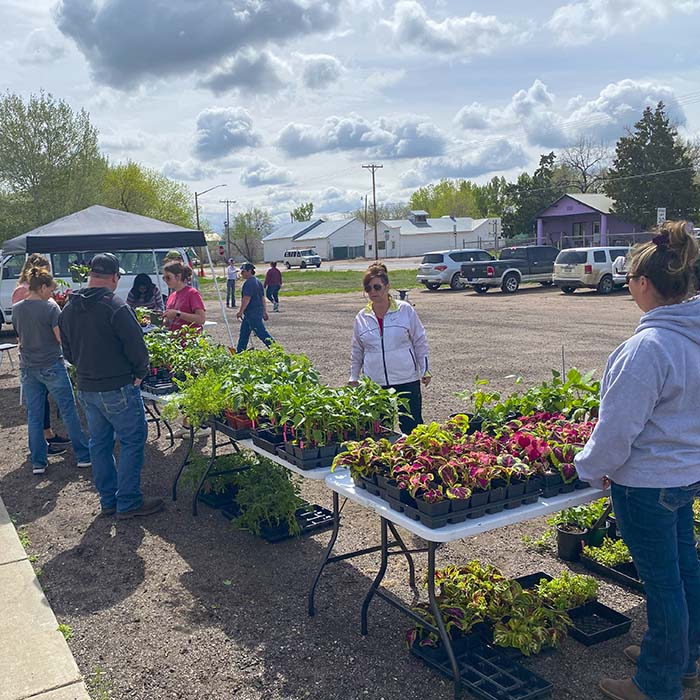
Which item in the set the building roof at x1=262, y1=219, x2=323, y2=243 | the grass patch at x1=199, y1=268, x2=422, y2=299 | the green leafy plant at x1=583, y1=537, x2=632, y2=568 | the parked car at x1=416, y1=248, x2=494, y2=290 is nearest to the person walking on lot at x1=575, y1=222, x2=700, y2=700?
the green leafy plant at x1=583, y1=537, x2=632, y2=568

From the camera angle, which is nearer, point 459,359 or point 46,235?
point 46,235

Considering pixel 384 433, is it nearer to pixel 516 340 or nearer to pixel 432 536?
pixel 432 536

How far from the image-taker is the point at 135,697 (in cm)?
311

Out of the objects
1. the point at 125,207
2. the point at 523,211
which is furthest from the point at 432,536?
the point at 523,211

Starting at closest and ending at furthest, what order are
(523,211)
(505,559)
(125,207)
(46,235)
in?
(505,559)
(46,235)
(125,207)
(523,211)

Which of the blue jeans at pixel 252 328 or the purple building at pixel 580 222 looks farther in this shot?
the purple building at pixel 580 222

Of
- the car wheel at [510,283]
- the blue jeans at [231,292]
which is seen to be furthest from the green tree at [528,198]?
the blue jeans at [231,292]

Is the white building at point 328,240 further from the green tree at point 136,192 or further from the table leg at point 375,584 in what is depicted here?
the table leg at point 375,584

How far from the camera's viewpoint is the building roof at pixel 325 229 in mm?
83569

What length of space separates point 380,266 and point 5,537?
325cm

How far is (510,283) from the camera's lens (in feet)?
84.8

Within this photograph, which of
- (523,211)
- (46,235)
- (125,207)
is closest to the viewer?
(46,235)

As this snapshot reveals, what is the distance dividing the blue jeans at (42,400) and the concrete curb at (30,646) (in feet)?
6.35

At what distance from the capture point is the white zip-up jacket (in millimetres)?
4840
